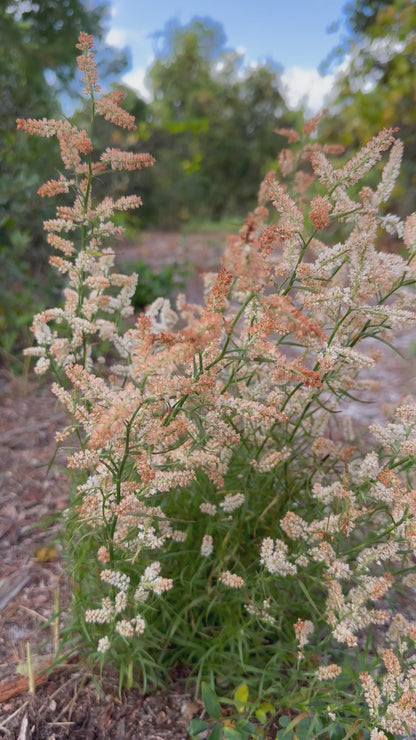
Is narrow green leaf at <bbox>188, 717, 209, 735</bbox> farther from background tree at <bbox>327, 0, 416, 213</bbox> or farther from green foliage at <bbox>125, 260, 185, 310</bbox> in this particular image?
background tree at <bbox>327, 0, 416, 213</bbox>

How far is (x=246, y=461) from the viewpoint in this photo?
1.74 meters

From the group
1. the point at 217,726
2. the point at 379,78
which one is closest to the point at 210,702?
the point at 217,726

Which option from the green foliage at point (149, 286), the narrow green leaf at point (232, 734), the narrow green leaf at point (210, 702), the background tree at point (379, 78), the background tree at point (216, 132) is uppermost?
the background tree at point (216, 132)

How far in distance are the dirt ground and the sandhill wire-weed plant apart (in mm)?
106

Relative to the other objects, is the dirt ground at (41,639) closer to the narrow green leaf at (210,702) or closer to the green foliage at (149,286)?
the narrow green leaf at (210,702)

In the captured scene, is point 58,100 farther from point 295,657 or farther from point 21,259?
point 295,657

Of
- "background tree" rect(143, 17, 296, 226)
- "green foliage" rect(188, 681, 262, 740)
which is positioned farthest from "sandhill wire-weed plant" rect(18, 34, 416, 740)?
"background tree" rect(143, 17, 296, 226)

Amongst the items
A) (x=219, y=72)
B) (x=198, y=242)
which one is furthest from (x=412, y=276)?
(x=219, y=72)

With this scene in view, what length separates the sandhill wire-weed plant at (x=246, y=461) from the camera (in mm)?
1194

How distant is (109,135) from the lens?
25.4 feet

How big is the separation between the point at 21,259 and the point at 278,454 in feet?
11.3

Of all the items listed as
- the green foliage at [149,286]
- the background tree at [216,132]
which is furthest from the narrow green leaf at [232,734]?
the background tree at [216,132]

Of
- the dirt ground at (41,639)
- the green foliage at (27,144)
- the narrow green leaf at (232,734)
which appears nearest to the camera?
the narrow green leaf at (232,734)

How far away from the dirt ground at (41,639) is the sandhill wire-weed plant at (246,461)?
106mm
